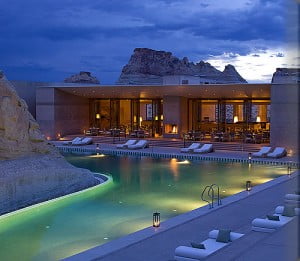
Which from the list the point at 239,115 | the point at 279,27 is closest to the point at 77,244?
the point at 279,27

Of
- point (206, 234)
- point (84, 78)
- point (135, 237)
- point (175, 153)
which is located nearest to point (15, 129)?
point (135, 237)

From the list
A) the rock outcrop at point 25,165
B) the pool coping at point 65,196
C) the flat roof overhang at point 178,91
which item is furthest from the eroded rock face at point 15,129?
the flat roof overhang at point 178,91

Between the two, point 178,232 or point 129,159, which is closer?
point 178,232

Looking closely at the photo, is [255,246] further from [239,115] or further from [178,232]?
[239,115]

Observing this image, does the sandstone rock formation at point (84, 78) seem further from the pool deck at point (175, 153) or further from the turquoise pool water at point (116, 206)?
the turquoise pool water at point (116, 206)

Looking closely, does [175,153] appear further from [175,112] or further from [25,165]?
[25,165]

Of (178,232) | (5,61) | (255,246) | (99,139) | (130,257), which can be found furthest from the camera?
(5,61)

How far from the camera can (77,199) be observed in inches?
452

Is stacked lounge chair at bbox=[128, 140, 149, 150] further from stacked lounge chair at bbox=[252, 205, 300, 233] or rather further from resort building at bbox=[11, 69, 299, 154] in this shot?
stacked lounge chair at bbox=[252, 205, 300, 233]

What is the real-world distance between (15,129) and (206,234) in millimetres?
6565

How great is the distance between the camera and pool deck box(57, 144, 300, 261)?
4.97 meters

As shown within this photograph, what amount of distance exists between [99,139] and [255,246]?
70.3ft

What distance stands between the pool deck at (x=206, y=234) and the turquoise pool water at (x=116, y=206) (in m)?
0.98

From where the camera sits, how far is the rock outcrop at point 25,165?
34.9ft
